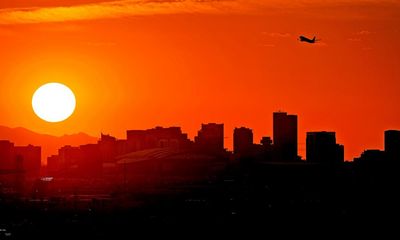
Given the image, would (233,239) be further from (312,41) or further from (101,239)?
(312,41)

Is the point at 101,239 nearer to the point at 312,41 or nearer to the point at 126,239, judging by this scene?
the point at 126,239

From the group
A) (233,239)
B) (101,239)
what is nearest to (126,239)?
(101,239)

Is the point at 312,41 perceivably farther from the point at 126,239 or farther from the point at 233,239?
the point at 126,239

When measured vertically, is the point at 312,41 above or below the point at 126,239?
above

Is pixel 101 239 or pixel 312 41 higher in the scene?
pixel 312 41

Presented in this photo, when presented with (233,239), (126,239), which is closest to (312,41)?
(233,239)

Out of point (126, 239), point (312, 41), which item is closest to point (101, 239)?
point (126, 239)
